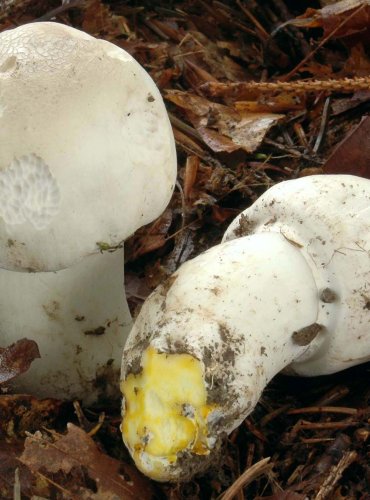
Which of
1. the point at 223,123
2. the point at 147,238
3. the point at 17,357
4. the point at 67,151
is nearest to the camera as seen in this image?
the point at 67,151

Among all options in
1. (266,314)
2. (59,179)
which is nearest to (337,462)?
(266,314)

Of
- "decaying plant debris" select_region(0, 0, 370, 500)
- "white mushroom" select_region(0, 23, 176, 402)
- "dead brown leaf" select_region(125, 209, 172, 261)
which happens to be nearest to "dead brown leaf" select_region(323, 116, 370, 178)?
"decaying plant debris" select_region(0, 0, 370, 500)

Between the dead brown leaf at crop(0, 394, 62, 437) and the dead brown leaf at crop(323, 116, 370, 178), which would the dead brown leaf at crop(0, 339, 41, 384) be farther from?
the dead brown leaf at crop(323, 116, 370, 178)

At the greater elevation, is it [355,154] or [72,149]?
[72,149]

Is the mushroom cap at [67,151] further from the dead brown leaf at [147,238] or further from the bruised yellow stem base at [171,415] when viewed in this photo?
the dead brown leaf at [147,238]

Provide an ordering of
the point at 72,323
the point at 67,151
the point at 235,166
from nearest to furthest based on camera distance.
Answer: the point at 67,151, the point at 72,323, the point at 235,166

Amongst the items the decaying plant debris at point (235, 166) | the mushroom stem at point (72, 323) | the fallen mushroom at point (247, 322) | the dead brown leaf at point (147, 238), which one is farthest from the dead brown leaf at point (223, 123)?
the mushroom stem at point (72, 323)

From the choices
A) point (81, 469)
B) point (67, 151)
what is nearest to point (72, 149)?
point (67, 151)

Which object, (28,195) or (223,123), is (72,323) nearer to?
(28,195)
